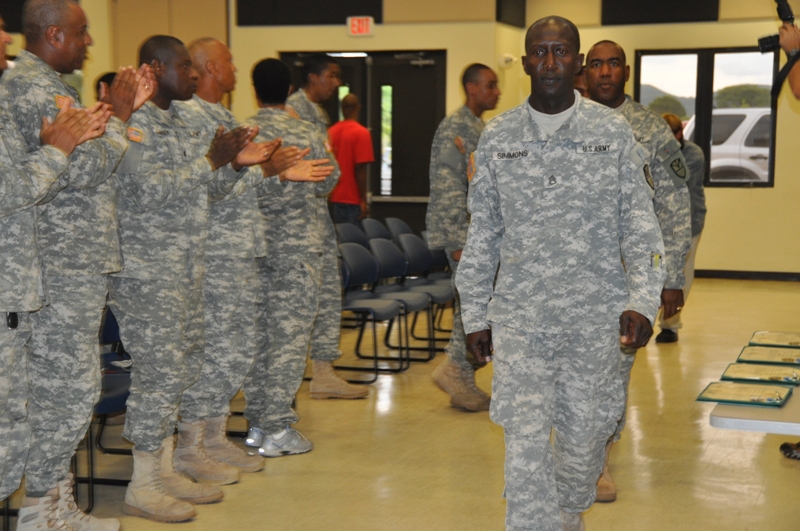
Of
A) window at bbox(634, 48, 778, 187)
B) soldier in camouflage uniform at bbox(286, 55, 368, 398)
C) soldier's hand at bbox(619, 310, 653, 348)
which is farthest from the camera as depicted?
window at bbox(634, 48, 778, 187)

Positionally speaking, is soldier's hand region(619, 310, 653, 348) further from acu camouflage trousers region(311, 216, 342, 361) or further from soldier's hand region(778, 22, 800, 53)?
acu camouflage trousers region(311, 216, 342, 361)

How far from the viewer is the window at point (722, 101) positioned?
36.8 ft

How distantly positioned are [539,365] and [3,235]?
1.71 meters

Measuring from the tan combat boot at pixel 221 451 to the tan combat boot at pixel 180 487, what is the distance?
0.39 m

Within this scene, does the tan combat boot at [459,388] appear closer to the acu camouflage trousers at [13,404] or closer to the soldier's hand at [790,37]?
the soldier's hand at [790,37]

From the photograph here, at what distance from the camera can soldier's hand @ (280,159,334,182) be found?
14.1 ft

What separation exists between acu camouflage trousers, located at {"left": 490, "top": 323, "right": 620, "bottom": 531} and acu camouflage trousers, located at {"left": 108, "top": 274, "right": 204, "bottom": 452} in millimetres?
1361

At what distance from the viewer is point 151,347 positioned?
355cm

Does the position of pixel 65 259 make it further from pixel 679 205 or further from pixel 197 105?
pixel 679 205

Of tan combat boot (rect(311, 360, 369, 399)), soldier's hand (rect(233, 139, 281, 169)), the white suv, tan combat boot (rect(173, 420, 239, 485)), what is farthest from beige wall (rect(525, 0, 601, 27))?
tan combat boot (rect(173, 420, 239, 485))

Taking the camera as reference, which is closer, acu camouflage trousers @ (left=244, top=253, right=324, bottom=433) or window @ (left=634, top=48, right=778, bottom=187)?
acu camouflage trousers @ (left=244, top=253, right=324, bottom=433)

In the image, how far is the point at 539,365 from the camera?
2.86 meters

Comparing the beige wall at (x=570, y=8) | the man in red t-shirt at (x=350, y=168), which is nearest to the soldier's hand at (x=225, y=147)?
the man in red t-shirt at (x=350, y=168)

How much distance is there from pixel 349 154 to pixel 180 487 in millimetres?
5245
